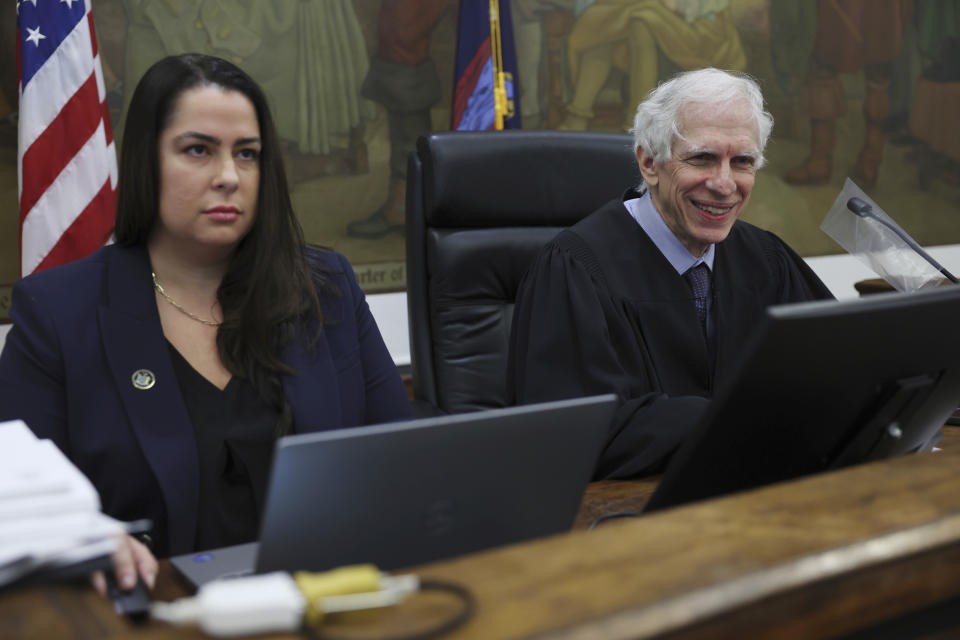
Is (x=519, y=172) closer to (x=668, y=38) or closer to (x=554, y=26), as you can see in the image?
(x=554, y=26)

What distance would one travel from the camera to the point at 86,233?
10.4ft

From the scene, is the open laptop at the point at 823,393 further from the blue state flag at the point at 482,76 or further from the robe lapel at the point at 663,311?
the blue state flag at the point at 482,76

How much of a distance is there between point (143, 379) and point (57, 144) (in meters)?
1.88

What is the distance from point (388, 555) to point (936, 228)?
18.4 feet

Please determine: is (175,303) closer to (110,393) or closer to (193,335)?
(193,335)

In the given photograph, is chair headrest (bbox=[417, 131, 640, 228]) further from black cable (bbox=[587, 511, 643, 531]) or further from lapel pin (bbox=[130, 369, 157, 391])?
black cable (bbox=[587, 511, 643, 531])

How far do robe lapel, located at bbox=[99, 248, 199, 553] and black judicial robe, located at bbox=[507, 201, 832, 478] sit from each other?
66cm

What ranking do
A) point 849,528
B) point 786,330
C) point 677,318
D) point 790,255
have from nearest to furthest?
point 849,528
point 786,330
point 677,318
point 790,255

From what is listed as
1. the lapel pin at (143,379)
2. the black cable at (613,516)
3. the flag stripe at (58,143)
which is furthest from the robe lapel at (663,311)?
the flag stripe at (58,143)

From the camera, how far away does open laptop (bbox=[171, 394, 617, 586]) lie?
0.75 metres

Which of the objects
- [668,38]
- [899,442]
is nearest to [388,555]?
[899,442]

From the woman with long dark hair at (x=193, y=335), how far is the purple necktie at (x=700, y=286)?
675mm

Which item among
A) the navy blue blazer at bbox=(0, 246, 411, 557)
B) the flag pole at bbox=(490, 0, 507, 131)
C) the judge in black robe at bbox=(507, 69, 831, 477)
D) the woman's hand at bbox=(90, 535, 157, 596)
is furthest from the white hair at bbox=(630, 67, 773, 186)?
the flag pole at bbox=(490, 0, 507, 131)

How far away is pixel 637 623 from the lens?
1.91ft
